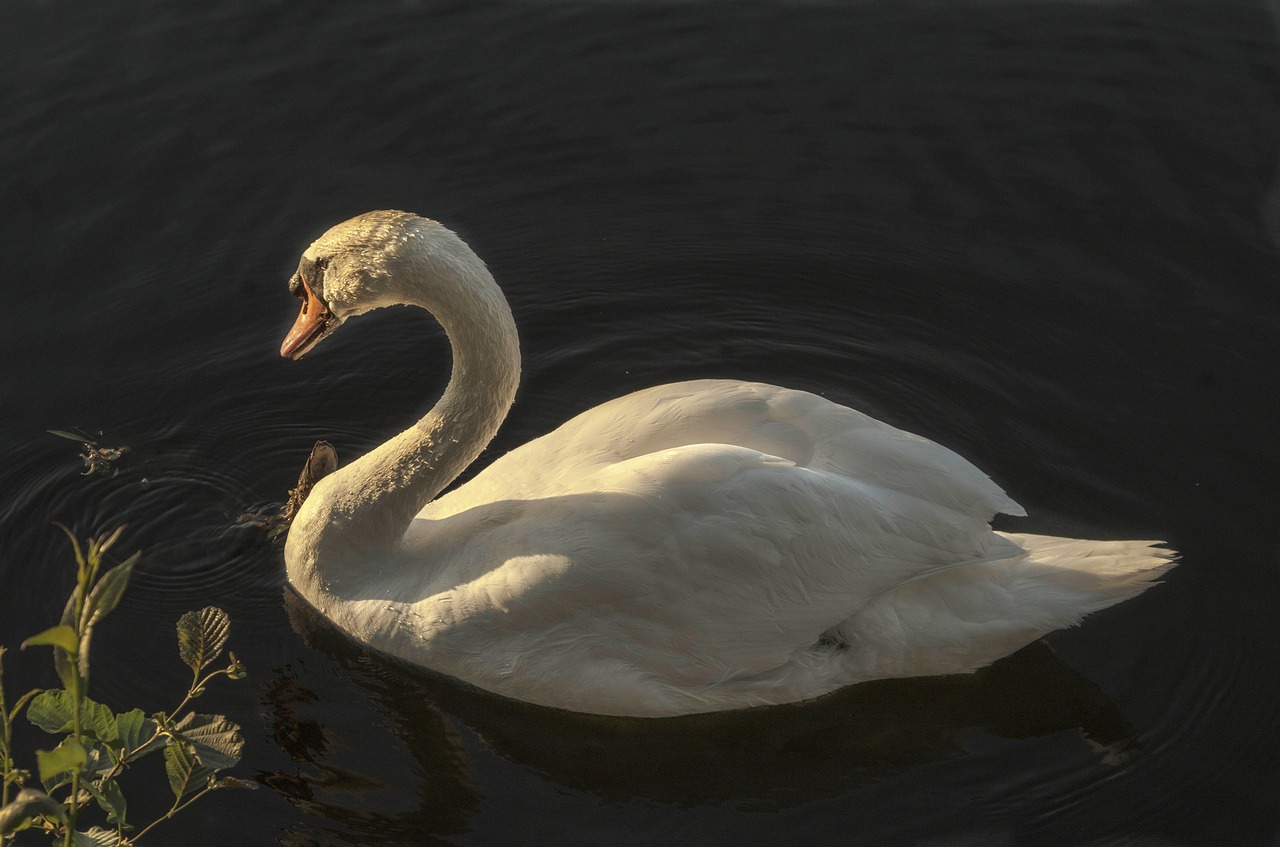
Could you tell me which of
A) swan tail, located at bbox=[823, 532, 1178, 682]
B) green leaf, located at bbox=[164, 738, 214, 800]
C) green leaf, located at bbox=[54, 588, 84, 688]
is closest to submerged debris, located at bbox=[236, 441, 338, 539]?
swan tail, located at bbox=[823, 532, 1178, 682]

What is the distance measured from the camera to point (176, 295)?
28.9ft

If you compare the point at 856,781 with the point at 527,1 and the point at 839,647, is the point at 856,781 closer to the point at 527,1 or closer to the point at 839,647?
the point at 839,647

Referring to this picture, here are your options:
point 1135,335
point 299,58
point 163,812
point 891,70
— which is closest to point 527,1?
point 299,58

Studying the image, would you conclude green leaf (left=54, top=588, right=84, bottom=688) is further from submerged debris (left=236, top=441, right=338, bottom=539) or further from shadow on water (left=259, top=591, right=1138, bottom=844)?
submerged debris (left=236, top=441, right=338, bottom=539)

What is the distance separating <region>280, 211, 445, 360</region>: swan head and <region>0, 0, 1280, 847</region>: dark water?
63.0 inches

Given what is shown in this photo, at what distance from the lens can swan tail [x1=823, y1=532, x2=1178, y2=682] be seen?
601 centimetres

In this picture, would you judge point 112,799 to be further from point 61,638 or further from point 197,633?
Answer: point 61,638

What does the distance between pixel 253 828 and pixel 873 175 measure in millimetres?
6191

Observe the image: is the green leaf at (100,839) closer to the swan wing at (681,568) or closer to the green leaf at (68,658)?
the green leaf at (68,658)

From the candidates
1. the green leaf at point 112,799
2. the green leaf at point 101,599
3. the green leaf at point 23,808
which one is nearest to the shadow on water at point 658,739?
the green leaf at point 112,799

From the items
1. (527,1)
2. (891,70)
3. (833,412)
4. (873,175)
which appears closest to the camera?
(833,412)

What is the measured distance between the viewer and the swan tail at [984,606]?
6.01 meters

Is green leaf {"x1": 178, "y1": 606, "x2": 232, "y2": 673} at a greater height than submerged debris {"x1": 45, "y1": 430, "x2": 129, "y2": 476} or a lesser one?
greater

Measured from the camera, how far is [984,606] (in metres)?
6.05
